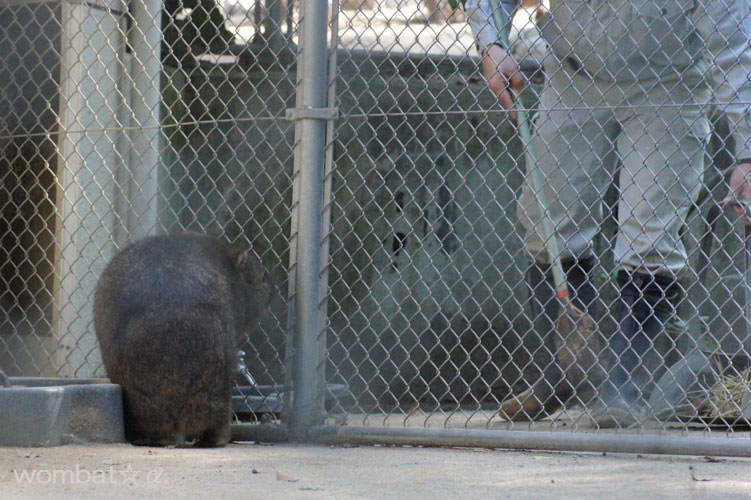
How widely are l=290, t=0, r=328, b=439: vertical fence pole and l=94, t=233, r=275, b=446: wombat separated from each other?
0.29 m

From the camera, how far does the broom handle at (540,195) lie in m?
4.40

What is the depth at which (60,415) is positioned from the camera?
366 centimetres

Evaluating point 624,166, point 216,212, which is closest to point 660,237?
point 624,166

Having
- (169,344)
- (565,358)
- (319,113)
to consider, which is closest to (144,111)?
(319,113)

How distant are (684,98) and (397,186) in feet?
7.26

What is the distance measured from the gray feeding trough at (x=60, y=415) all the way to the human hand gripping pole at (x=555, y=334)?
5.94 ft

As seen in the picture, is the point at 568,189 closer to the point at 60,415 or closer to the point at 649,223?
the point at 649,223

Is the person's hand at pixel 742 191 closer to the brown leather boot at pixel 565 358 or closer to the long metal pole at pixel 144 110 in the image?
the brown leather boot at pixel 565 358

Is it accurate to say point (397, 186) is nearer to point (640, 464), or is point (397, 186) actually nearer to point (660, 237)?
point (660, 237)

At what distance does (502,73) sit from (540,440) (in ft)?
5.76

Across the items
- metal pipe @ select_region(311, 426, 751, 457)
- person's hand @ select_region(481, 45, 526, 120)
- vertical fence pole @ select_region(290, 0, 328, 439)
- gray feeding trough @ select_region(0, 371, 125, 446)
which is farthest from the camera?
person's hand @ select_region(481, 45, 526, 120)

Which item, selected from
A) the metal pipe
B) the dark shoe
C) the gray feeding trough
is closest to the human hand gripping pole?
the dark shoe

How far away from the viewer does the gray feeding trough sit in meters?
3.61

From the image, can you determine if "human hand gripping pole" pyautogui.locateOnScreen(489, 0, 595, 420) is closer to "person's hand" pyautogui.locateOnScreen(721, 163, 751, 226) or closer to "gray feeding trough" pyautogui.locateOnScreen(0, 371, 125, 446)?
"person's hand" pyautogui.locateOnScreen(721, 163, 751, 226)
